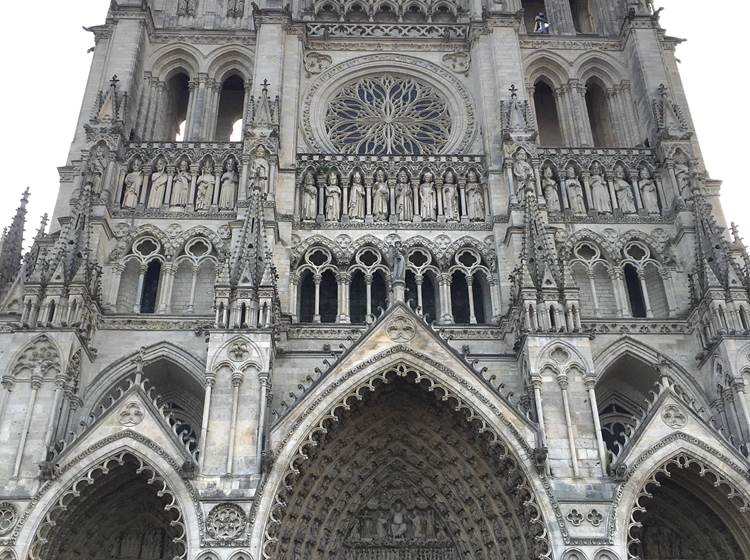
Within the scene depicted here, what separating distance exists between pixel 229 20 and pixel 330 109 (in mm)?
4917

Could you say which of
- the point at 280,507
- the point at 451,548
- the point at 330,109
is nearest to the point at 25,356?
the point at 280,507

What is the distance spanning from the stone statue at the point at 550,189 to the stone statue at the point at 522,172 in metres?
0.85

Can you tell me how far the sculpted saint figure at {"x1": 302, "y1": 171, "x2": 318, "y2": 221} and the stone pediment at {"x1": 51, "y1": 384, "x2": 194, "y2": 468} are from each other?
695 cm

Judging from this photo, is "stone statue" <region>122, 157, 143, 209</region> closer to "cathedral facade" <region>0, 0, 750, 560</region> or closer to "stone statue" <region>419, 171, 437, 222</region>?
"cathedral facade" <region>0, 0, 750, 560</region>

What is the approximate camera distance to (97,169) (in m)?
20.8

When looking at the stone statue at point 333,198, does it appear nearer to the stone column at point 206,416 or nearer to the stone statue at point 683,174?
the stone column at point 206,416

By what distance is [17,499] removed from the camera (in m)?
15.3

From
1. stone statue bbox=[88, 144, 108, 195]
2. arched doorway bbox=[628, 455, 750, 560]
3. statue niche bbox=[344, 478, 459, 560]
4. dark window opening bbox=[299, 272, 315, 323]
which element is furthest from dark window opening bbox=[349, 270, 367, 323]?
arched doorway bbox=[628, 455, 750, 560]

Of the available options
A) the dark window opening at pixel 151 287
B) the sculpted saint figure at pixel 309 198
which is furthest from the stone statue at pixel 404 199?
the dark window opening at pixel 151 287

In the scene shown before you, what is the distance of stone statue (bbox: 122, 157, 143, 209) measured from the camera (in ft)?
70.0

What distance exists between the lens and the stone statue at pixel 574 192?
2167 centimetres

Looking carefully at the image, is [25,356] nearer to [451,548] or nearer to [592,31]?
[451,548]

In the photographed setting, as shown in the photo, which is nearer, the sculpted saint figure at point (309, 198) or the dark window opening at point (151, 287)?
the dark window opening at point (151, 287)

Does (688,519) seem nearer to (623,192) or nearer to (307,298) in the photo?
(623,192)
